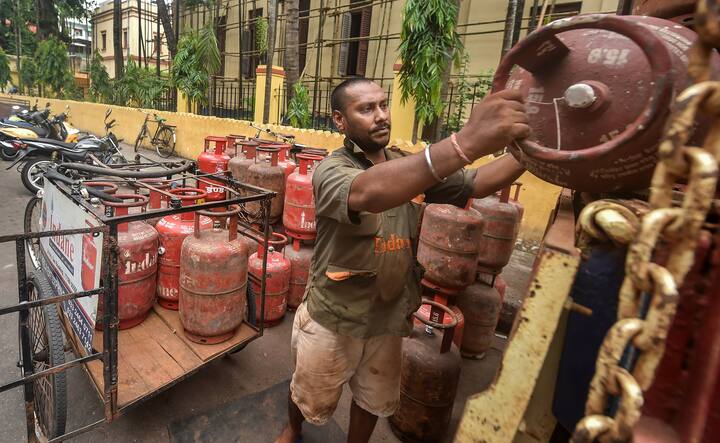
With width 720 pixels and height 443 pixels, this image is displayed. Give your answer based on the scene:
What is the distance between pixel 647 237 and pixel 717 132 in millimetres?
196

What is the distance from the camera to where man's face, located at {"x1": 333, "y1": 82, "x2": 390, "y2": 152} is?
1.86m

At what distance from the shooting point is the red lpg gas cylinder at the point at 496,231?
3.47 m

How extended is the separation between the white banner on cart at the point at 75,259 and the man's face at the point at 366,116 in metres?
1.27

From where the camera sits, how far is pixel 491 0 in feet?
30.3

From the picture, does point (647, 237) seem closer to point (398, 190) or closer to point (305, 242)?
point (398, 190)

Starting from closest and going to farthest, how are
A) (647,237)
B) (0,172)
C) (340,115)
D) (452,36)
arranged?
(647,237)
(340,115)
(452,36)
(0,172)

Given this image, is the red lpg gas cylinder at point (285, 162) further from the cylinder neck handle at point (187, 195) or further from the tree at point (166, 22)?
the tree at point (166, 22)

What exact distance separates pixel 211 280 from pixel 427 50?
16.2ft

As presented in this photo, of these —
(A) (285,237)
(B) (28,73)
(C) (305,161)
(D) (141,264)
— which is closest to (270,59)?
(C) (305,161)

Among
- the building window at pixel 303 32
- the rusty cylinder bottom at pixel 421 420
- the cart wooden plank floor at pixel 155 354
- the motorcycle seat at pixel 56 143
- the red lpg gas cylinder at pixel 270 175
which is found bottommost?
the rusty cylinder bottom at pixel 421 420

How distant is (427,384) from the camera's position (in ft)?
8.08

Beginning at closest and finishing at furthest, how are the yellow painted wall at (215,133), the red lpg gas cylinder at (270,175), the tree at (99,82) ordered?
the red lpg gas cylinder at (270,175)
the yellow painted wall at (215,133)
the tree at (99,82)

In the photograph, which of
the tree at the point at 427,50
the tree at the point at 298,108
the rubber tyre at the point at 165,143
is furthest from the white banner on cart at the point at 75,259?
the rubber tyre at the point at 165,143

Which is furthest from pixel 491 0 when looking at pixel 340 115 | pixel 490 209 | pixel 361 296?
pixel 361 296
